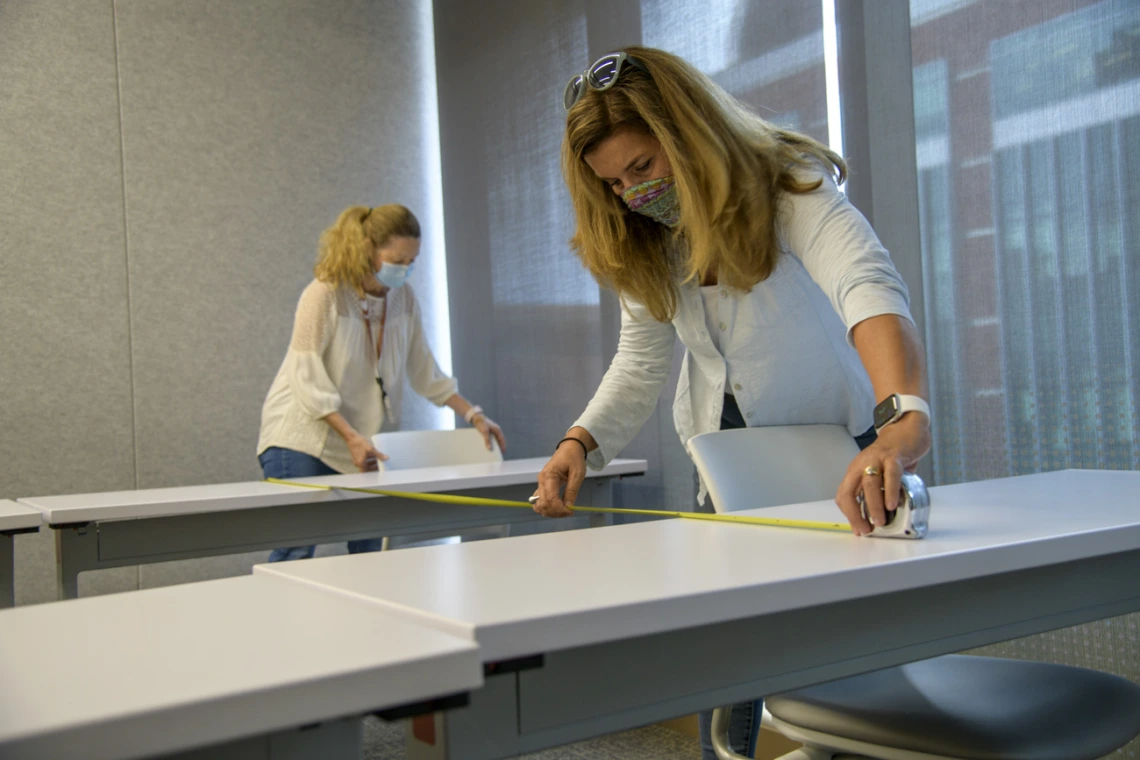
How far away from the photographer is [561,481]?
162 centimetres

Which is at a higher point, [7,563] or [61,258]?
[61,258]

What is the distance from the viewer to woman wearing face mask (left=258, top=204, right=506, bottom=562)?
3.11 m

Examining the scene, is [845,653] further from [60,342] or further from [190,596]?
[60,342]

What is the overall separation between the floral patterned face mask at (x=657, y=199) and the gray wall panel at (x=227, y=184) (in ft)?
9.81

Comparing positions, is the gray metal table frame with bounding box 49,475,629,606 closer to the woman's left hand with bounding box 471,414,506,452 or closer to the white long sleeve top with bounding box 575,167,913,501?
the woman's left hand with bounding box 471,414,506,452

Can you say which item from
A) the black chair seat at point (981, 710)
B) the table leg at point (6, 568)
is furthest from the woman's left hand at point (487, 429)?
the black chair seat at point (981, 710)

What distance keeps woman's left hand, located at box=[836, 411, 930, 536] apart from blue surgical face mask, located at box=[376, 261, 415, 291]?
241 centimetres

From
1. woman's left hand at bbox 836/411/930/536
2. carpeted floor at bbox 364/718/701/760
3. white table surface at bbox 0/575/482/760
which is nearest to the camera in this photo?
white table surface at bbox 0/575/482/760

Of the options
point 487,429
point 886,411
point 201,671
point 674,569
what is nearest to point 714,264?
point 886,411

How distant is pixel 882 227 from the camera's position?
261 centimetres

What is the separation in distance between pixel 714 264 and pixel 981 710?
78 cm

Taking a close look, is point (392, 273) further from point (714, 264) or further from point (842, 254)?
point (842, 254)

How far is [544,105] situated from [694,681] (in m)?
3.52

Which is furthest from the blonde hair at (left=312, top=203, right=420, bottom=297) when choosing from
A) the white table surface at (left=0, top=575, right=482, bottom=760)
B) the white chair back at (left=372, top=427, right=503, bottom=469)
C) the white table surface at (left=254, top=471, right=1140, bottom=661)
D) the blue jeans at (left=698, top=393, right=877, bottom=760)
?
the white table surface at (left=0, top=575, right=482, bottom=760)
